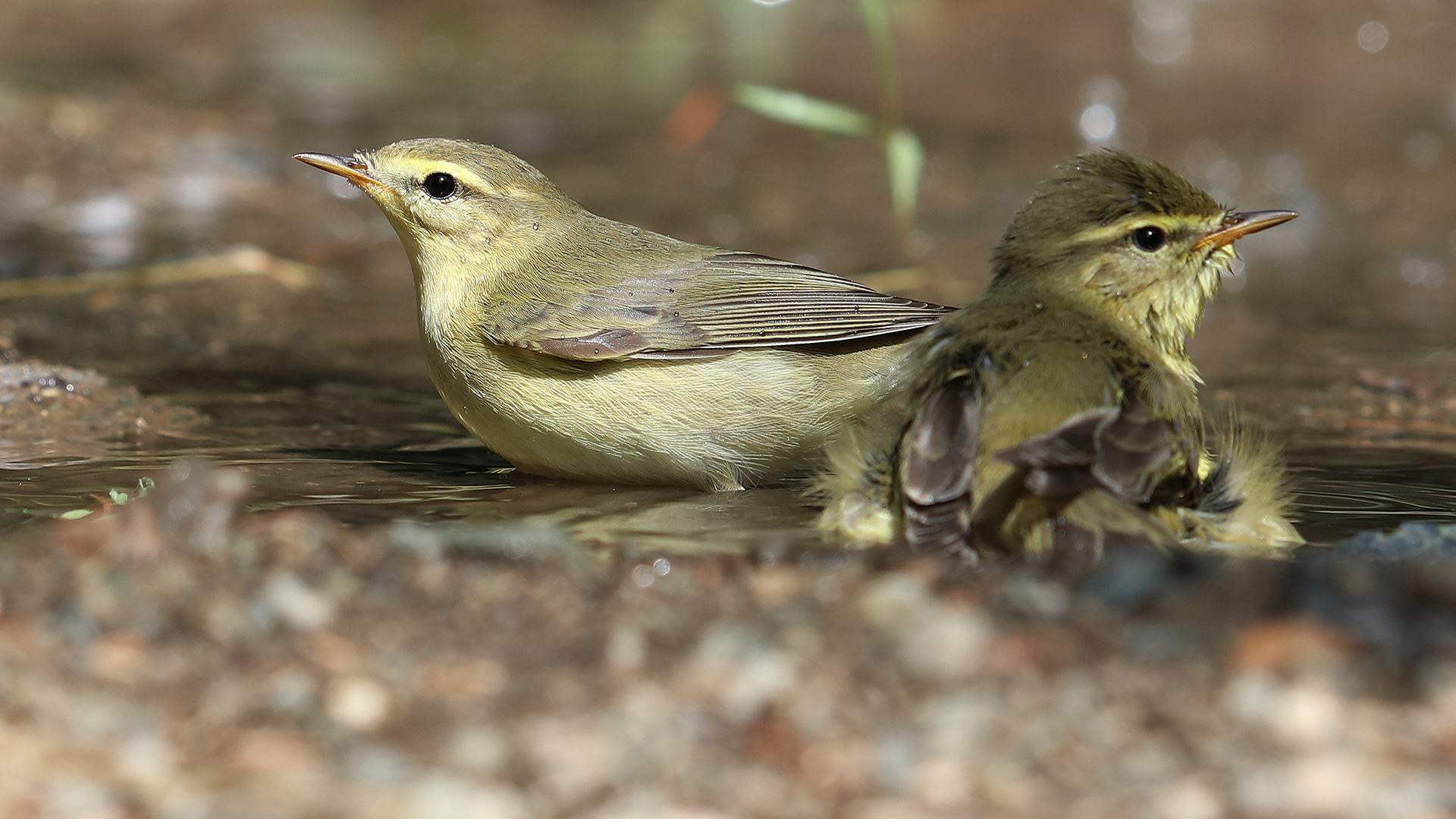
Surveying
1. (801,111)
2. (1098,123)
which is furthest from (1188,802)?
(1098,123)

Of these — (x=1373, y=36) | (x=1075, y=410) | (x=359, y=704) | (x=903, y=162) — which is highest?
(x=1373, y=36)

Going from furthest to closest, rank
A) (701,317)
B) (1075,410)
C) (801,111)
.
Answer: (801,111) → (701,317) → (1075,410)

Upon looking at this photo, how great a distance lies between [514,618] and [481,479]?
1835 millimetres

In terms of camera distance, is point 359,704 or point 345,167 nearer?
point 359,704

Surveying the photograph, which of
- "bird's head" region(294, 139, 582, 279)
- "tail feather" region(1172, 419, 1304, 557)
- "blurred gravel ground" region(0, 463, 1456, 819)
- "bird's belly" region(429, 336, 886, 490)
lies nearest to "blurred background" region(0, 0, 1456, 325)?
"bird's belly" region(429, 336, 886, 490)

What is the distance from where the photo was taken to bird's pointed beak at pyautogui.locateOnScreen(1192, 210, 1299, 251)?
4.87 meters

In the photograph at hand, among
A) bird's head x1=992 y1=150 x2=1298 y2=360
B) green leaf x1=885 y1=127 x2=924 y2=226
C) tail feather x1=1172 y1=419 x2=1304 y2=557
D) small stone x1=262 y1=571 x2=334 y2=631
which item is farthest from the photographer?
green leaf x1=885 y1=127 x2=924 y2=226

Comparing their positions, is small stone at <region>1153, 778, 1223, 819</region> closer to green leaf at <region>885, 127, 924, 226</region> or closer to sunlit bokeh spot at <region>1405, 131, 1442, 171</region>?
green leaf at <region>885, 127, 924, 226</region>

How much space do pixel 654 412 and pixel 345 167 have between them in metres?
1.54

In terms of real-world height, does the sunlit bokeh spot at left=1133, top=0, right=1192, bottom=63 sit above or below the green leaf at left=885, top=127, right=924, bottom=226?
above

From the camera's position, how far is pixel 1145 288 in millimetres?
4848

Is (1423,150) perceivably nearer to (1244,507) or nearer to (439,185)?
(1244,507)

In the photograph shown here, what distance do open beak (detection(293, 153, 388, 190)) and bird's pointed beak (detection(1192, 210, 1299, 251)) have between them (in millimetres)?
2970

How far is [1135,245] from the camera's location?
484 centimetres
